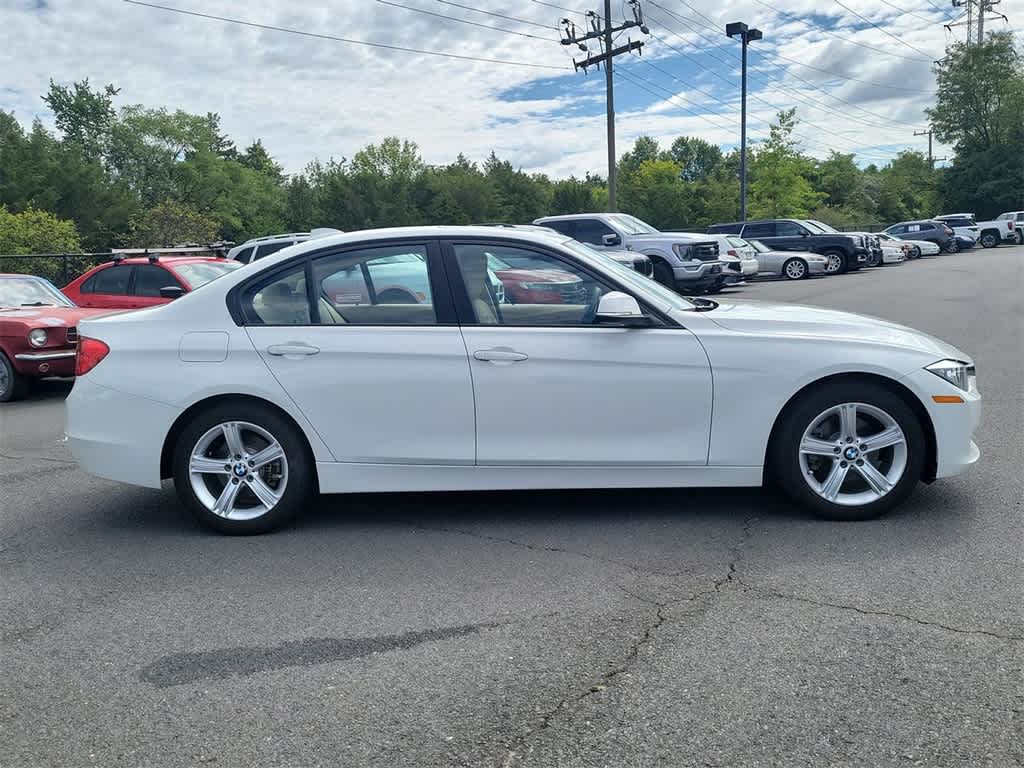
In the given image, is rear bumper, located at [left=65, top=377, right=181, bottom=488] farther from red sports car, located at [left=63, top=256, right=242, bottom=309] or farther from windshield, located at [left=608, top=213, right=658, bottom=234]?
windshield, located at [left=608, top=213, right=658, bottom=234]

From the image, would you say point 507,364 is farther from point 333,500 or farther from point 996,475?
point 996,475

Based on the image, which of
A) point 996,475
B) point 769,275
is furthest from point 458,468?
point 769,275

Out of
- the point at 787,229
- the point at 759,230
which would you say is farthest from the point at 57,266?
the point at 787,229

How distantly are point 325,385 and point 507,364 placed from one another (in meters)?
0.97

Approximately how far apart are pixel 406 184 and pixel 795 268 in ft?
166

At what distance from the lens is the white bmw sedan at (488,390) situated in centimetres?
513

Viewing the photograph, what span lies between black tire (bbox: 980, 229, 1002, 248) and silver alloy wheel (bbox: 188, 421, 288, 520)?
182ft

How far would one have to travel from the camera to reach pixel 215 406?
208 inches

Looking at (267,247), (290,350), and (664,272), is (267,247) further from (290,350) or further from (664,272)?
(290,350)

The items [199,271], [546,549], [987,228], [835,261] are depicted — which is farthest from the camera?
[987,228]

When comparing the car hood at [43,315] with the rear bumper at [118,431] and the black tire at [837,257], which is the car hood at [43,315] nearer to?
the rear bumper at [118,431]

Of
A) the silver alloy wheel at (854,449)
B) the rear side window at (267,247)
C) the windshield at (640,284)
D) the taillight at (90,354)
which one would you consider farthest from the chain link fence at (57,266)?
the silver alloy wheel at (854,449)

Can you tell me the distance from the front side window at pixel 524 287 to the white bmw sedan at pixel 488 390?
1 cm

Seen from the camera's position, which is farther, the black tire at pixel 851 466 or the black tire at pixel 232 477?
the black tire at pixel 232 477
